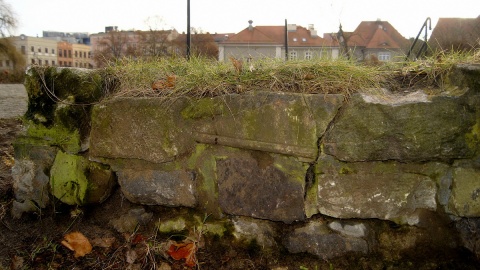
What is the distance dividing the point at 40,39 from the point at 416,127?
101 m

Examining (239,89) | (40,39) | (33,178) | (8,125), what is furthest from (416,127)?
(40,39)

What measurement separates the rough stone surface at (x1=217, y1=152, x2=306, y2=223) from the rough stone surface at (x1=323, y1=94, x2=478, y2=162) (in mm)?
266

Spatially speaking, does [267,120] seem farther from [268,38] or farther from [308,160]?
[268,38]

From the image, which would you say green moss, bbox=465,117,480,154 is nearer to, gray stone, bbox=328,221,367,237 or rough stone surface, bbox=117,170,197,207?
gray stone, bbox=328,221,367,237

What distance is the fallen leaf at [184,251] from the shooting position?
2.00 metres

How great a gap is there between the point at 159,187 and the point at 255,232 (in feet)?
1.86

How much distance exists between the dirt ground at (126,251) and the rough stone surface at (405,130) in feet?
1.51

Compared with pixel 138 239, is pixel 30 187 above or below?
above

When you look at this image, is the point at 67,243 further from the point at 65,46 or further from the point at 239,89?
the point at 65,46

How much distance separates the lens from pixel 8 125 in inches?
172

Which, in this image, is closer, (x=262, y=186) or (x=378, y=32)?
(x=262, y=186)

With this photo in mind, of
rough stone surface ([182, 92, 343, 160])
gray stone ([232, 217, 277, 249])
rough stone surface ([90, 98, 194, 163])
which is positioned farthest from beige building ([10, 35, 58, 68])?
gray stone ([232, 217, 277, 249])

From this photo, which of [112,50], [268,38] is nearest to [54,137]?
[112,50]

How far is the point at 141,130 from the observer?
213 centimetres
